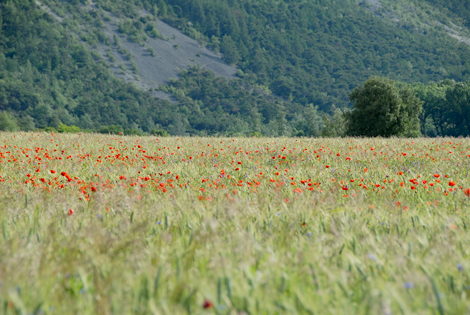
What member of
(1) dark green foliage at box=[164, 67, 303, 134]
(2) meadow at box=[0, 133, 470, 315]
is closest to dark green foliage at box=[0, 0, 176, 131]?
(1) dark green foliage at box=[164, 67, 303, 134]

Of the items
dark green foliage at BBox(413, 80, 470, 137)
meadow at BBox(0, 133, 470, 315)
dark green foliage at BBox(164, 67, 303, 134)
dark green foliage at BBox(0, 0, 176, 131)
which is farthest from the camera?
dark green foliage at BBox(164, 67, 303, 134)

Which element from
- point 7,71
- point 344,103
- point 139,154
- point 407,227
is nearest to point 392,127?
point 139,154

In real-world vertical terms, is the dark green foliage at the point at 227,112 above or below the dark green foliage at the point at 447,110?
below

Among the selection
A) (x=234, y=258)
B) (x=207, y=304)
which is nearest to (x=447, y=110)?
(x=234, y=258)

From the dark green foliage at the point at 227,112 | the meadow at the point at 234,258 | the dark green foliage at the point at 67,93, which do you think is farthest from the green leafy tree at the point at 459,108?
the dark green foliage at the point at 67,93

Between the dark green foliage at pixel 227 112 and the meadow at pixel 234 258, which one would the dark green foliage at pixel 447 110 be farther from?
the dark green foliage at pixel 227 112

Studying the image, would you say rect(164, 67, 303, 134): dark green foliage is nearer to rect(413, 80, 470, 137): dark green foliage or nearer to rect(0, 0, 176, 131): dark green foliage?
rect(0, 0, 176, 131): dark green foliage

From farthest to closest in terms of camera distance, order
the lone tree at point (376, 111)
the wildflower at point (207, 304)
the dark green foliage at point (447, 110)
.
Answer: the dark green foliage at point (447, 110), the lone tree at point (376, 111), the wildflower at point (207, 304)

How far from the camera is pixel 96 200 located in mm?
4250

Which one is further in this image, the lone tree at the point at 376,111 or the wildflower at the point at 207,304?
the lone tree at the point at 376,111

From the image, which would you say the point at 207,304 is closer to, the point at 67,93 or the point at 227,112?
the point at 67,93

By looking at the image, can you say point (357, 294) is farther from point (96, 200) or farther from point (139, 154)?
point (139, 154)

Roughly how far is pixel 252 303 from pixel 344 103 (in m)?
196

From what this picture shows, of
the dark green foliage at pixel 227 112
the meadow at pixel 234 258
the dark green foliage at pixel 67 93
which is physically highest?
the meadow at pixel 234 258
